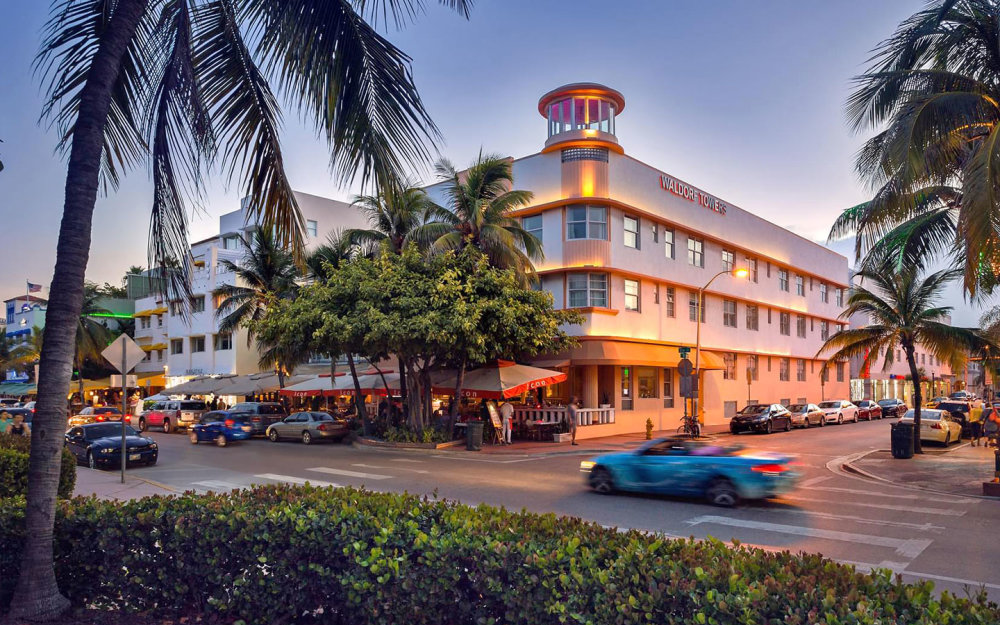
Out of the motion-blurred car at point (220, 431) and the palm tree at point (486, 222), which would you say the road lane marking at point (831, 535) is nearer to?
the palm tree at point (486, 222)

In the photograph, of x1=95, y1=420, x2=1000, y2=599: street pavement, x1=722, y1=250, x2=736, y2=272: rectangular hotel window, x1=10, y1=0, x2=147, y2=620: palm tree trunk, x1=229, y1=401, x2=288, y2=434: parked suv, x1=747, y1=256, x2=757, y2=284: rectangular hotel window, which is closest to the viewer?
x1=10, y1=0, x2=147, y2=620: palm tree trunk

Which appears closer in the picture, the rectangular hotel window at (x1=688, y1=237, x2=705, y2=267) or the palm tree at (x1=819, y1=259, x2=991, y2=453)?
the palm tree at (x1=819, y1=259, x2=991, y2=453)

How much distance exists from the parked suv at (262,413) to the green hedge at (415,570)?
27313 mm

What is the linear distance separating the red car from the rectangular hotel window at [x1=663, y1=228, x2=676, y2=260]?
21732mm

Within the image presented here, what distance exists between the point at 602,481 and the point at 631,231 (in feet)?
65.3

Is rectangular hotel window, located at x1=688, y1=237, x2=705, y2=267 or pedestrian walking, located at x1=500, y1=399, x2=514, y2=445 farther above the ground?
rectangular hotel window, located at x1=688, y1=237, x2=705, y2=267

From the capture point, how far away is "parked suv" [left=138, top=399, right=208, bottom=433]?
36.2 metres

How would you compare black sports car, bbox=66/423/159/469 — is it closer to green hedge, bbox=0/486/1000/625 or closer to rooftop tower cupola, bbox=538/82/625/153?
green hedge, bbox=0/486/1000/625

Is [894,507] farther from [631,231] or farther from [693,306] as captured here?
[693,306]

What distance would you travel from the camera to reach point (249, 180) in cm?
544

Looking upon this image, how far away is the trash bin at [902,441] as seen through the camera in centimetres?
2186

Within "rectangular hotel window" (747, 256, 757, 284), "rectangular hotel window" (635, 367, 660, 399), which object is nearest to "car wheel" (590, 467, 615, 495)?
"rectangular hotel window" (635, 367, 660, 399)

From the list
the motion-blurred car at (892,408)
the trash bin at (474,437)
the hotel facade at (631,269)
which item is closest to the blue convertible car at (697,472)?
the trash bin at (474,437)

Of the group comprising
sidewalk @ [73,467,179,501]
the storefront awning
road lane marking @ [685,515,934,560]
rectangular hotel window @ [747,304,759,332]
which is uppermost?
rectangular hotel window @ [747,304,759,332]
